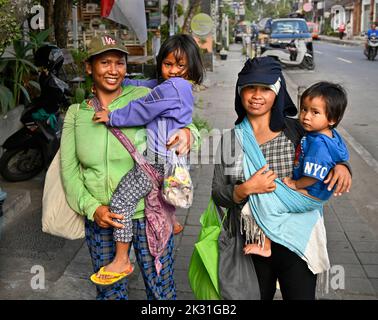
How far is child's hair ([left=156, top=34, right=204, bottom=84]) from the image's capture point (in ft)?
7.51

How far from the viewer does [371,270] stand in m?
3.67

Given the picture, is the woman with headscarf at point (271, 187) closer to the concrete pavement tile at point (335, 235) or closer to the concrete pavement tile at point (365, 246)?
the concrete pavement tile at point (365, 246)

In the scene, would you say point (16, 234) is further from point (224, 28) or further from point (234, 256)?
point (224, 28)

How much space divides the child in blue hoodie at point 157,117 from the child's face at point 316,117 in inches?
20.3

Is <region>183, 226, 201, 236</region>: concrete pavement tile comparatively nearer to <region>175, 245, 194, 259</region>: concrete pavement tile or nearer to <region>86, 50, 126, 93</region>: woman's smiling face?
<region>175, 245, 194, 259</region>: concrete pavement tile

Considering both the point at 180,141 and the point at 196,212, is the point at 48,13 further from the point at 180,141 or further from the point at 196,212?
the point at 180,141

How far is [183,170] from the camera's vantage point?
220 cm

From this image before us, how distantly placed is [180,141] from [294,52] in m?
17.3

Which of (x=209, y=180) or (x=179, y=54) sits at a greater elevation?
(x=179, y=54)

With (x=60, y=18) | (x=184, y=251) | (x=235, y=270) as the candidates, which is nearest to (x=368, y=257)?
(x=184, y=251)

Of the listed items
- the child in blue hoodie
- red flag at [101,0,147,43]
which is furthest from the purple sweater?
red flag at [101,0,147,43]

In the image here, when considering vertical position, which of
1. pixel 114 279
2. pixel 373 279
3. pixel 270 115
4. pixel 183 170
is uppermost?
pixel 270 115
